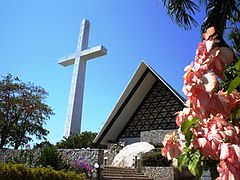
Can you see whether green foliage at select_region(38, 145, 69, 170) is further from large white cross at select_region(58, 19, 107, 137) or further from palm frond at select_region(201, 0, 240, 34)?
palm frond at select_region(201, 0, 240, 34)

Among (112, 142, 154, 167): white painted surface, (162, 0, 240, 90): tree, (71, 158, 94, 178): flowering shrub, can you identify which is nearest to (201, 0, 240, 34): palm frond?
(162, 0, 240, 90): tree

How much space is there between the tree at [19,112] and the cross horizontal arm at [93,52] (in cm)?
490

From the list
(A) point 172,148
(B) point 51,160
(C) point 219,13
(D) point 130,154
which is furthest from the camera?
(D) point 130,154

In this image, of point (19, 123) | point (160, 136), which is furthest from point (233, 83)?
point (19, 123)

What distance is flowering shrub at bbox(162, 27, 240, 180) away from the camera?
821mm

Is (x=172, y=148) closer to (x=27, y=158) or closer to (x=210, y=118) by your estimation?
(x=210, y=118)

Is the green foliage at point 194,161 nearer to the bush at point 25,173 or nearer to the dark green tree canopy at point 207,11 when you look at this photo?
the dark green tree canopy at point 207,11

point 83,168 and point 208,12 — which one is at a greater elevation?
point 208,12

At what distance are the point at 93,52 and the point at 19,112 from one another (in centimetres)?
673

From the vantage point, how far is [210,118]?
Answer: 914 millimetres

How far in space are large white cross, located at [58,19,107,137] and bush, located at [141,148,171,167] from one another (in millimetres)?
6819

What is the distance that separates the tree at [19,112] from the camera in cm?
1952

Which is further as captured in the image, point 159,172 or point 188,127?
point 159,172

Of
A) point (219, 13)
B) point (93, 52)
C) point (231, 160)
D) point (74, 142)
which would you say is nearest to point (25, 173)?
point (219, 13)
